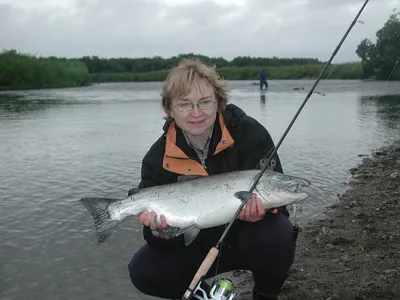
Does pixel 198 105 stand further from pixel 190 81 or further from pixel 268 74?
pixel 268 74

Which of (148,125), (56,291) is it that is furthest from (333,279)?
(148,125)

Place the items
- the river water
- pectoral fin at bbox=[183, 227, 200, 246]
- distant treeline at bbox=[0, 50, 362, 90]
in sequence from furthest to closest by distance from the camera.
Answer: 1. distant treeline at bbox=[0, 50, 362, 90]
2. the river water
3. pectoral fin at bbox=[183, 227, 200, 246]

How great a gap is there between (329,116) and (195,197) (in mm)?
13859

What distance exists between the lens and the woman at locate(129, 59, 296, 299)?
11.3 feet

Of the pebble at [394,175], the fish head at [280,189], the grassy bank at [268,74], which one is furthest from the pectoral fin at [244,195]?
the grassy bank at [268,74]

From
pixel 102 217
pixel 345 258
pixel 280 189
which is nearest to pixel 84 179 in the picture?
pixel 102 217

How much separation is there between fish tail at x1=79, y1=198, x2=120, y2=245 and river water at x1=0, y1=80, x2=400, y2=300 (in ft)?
2.46

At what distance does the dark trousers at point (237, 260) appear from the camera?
11.2 ft

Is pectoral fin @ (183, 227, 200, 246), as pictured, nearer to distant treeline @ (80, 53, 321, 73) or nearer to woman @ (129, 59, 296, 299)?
woman @ (129, 59, 296, 299)

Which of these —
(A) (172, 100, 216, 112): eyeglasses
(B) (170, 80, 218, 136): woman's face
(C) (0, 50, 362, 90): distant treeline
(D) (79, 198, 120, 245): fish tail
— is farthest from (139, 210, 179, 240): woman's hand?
(C) (0, 50, 362, 90): distant treeline

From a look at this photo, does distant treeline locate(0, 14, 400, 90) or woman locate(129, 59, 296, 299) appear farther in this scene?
distant treeline locate(0, 14, 400, 90)

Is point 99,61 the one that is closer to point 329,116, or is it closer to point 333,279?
point 329,116

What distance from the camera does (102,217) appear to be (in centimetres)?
354

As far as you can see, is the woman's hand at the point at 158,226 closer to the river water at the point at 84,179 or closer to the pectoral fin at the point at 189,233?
the pectoral fin at the point at 189,233
